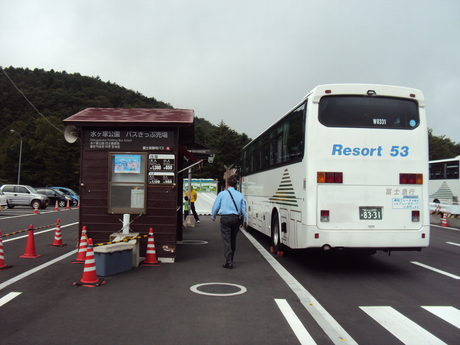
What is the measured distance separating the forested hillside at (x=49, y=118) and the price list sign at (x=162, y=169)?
62.9 m

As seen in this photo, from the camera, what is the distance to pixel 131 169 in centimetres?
987

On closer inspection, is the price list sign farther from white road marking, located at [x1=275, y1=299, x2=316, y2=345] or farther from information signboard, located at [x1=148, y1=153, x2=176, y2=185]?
white road marking, located at [x1=275, y1=299, x2=316, y2=345]

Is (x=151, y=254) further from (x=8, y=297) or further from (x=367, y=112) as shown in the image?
(x=367, y=112)

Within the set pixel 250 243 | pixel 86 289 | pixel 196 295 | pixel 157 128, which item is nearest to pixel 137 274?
pixel 86 289

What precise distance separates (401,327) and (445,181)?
25622mm

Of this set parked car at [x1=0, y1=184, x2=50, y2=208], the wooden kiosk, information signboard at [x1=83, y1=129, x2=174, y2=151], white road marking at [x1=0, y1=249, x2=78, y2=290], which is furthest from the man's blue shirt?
parked car at [x1=0, y1=184, x2=50, y2=208]

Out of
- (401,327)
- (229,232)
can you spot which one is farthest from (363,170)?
(401,327)

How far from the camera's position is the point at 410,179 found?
331 inches

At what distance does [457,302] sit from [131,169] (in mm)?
7020

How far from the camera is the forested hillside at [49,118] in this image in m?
69.7

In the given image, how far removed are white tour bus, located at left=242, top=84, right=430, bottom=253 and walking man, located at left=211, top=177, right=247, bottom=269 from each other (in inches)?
53.0

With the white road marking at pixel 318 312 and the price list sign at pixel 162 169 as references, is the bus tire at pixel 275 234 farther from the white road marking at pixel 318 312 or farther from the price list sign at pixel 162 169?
the price list sign at pixel 162 169

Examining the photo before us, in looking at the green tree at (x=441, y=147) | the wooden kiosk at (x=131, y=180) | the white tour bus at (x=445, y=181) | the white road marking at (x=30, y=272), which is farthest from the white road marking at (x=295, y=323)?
the green tree at (x=441, y=147)

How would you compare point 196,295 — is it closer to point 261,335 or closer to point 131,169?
point 261,335
